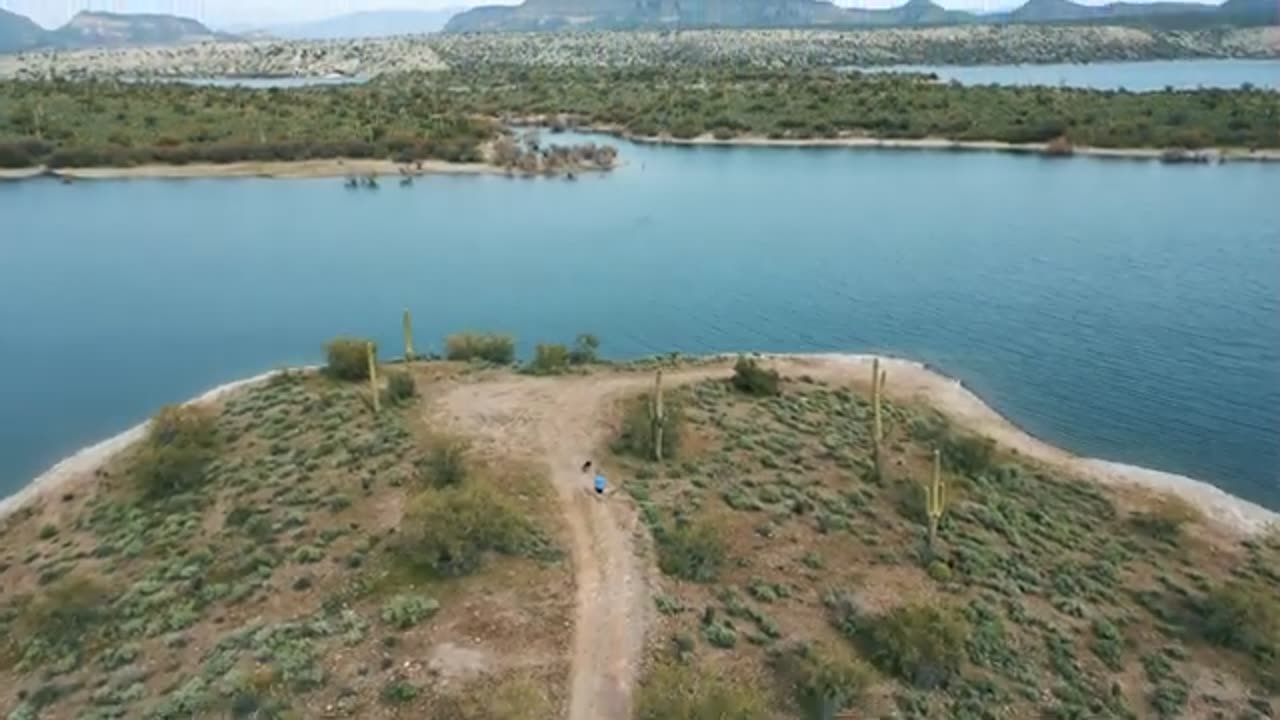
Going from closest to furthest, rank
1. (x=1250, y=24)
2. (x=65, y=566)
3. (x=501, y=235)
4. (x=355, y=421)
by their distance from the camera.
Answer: (x=65, y=566) < (x=355, y=421) < (x=501, y=235) < (x=1250, y=24)

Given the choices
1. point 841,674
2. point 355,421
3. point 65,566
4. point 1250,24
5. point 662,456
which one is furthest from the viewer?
point 1250,24

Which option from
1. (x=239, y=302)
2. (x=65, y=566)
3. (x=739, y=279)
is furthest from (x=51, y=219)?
(x=65, y=566)

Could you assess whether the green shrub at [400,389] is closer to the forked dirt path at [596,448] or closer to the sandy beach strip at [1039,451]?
the forked dirt path at [596,448]

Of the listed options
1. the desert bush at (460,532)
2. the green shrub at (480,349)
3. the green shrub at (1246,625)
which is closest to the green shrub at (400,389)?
the green shrub at (480,349)

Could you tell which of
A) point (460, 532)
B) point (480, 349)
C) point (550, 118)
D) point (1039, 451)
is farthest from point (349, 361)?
point (550, 118)

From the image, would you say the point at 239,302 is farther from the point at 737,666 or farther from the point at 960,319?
the point at 737,666

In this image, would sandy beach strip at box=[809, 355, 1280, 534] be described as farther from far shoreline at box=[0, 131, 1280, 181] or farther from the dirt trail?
far shoreline at box=[0, 131, 1280, 181]
